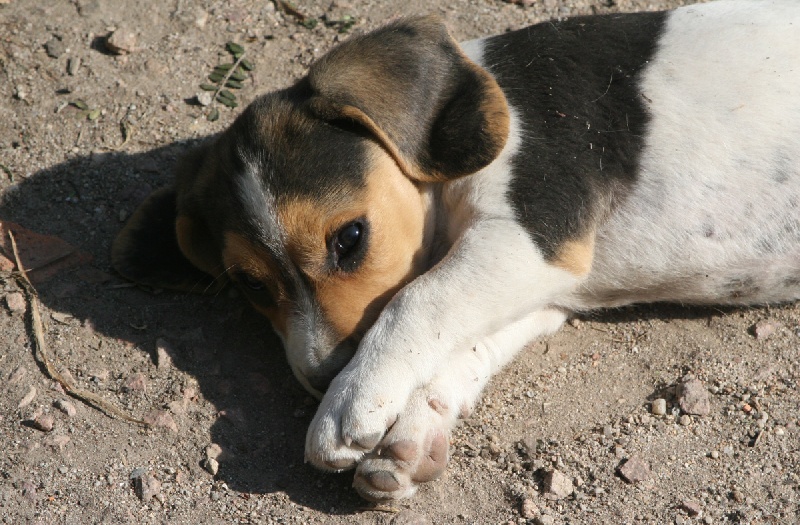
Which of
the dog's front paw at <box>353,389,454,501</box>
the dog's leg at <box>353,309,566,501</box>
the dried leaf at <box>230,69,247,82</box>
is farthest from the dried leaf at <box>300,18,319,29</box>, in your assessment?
the dog's front paw at <box>353,389,454,501</box>

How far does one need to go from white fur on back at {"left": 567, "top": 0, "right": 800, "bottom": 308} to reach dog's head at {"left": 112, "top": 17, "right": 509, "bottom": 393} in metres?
0.85

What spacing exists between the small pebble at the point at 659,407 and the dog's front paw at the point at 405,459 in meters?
1.09

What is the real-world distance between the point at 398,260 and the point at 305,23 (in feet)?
9.26

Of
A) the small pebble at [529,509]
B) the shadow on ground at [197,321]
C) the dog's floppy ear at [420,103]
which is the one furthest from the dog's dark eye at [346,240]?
the small pebble at [529,509]

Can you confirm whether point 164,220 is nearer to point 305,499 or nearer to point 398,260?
point 398,260

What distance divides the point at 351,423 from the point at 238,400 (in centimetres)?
88

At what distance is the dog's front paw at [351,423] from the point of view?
4051 mm

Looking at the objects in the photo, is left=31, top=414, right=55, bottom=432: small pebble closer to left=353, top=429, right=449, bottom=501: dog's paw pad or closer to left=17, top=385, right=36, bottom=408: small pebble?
left=17, top=385, right=36, bottom=408: small pebble

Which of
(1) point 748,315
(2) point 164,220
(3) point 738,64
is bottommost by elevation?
(1) point 748,315

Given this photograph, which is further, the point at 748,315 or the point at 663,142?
the point at 748,315

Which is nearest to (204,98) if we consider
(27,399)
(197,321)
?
(197,321)

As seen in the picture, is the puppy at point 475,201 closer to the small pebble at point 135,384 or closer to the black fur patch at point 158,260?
the black fur patch at point 158,260

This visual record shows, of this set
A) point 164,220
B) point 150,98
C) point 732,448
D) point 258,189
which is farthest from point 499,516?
point 150,98

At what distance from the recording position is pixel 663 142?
185 inches
